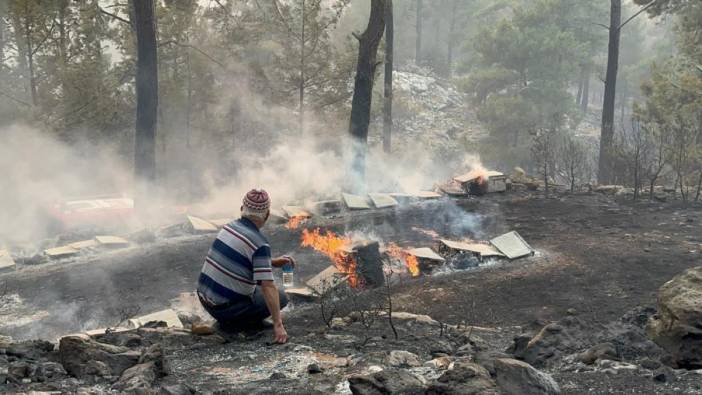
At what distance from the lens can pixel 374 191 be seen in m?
16.1

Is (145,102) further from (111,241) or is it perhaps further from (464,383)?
(464,383)

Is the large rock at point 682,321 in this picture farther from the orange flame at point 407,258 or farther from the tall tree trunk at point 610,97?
the tall tree trunk at point 610,97

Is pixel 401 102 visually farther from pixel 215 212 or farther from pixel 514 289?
pixel 514 289

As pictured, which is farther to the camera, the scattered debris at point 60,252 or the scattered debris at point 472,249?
the scattered debris at point 60,252

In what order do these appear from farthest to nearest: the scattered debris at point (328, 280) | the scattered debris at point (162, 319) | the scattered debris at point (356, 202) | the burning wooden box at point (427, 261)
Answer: the scattered debris at point (356, 202)
the burning wooden box at point (427, 261)
the scattered debris at point (328, 280)
the scattered debris at point (162, 319)

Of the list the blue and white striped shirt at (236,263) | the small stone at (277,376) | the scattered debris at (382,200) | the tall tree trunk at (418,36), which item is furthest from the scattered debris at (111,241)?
the tall tree trunk at (418,36)

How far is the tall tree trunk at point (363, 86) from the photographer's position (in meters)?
14.9

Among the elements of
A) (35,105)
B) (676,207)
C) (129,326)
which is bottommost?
(129,326)

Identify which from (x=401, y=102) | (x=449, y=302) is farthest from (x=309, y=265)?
(x=401, y=102)

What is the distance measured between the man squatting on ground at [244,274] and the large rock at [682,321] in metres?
3.15

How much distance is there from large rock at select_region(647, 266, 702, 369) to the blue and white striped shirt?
3270 millimetres

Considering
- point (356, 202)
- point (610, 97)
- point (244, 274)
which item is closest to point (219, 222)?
point (356, 202)

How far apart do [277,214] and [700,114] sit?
1441 centimetres

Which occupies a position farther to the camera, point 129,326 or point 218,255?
point 129,326
